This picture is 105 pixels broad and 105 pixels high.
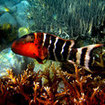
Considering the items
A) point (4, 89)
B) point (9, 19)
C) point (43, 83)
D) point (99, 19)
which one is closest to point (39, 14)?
point (9, 19)

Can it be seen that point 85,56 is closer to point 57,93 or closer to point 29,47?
point 29,47

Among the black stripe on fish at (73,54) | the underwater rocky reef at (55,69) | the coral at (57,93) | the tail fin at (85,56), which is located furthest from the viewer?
the underwater rocky reef at (55,69)

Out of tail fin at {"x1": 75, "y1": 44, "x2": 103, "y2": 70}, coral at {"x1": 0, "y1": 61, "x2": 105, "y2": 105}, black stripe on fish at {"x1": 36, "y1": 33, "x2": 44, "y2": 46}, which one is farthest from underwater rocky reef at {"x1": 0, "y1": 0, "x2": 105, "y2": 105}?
black stripe on fish at {"x1": 36, "y1": 33, "x2": 44, "y2": 46}

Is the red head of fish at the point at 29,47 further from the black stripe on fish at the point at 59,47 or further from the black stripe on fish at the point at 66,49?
the black stripe on fish at the point at 66,49

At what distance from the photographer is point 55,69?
342 cm

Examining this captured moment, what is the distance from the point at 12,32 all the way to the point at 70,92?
15.2ft

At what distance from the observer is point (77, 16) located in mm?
5234

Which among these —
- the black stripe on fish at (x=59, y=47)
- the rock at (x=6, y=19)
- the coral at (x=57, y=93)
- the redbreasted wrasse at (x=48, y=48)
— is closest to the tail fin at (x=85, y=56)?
the redbreasted wrasse at (x=48, y=48)

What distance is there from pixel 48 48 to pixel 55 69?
149 centimetres

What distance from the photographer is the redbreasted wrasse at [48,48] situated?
77.0 inches

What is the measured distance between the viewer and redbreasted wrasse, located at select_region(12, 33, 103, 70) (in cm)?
196

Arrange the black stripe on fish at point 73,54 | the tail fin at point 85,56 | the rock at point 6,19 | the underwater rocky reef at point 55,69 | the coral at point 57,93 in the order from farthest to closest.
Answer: the rock at point 6,19
the underwater rocky reef at point 55,69
the coral at point 57,93
the black stripe on fish at point 73,54
the tail fin at point 85,56

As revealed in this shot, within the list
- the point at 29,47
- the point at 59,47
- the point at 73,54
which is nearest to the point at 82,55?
the point at 73,54

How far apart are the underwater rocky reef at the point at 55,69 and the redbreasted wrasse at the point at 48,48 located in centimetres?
67
